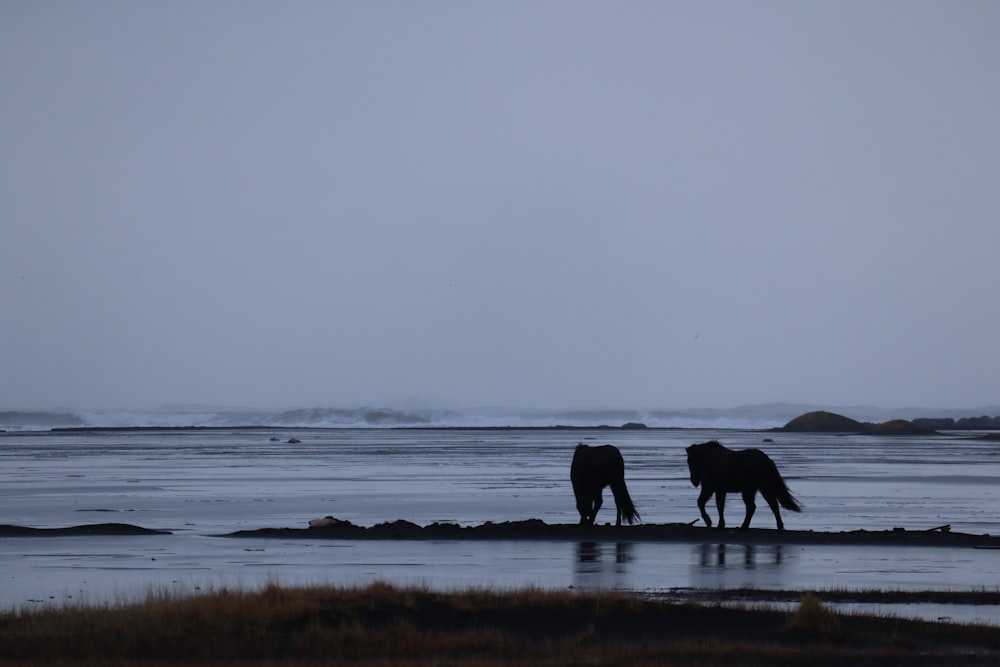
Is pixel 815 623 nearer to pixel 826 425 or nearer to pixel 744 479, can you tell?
Result: pixel 744 479

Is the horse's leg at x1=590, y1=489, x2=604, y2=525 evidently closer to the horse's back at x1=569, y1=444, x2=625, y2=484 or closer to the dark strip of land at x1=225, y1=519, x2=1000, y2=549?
the dark strip of land at x1=225, y1=519, x2=1000, y2=549

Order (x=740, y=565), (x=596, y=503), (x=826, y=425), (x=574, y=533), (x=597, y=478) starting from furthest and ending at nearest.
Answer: (x=826, y=425) < (x=596, y=503) < (x=597, y=478) < (x=574, y=533) < (x=740, y=565)

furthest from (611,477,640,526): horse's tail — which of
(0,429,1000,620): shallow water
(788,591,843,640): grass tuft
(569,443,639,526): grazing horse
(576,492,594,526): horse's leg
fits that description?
(788,591,843,640): grass tuft

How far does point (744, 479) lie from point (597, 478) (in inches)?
117

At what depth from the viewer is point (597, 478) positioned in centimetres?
2406

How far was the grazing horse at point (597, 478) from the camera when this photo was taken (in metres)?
23.9

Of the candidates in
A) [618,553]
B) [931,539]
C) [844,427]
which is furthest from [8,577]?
[844,427]

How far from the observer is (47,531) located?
23609 millimetres

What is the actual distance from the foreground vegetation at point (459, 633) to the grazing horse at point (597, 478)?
393 inches

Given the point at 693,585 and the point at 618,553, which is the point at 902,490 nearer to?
the point at 618,553

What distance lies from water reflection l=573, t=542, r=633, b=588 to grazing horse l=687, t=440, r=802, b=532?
2.75 m

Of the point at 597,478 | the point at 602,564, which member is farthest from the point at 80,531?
the point at 602,564

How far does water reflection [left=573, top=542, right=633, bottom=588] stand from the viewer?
16578 mm

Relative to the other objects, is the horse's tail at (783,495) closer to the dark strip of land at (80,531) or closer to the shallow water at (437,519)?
the shallow water at (437,519)
